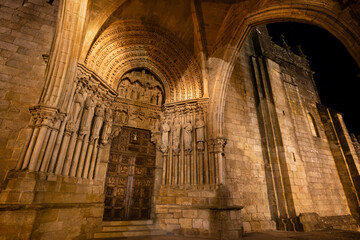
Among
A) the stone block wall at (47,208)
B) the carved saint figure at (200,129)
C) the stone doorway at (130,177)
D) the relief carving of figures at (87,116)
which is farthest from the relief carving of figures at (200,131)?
the stone block wall at (47,208)

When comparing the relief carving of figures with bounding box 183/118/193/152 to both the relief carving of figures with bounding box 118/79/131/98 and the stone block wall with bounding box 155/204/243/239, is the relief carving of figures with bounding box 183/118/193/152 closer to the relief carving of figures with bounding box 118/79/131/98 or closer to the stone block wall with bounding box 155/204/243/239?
the stone block wall with bounding box 155/204/243/239

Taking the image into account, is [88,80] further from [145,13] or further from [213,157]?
[213,157]

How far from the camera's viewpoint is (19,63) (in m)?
4.19

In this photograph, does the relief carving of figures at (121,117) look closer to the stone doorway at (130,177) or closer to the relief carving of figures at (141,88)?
the stone doorway at (130,177)

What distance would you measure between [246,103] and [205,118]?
290 cm

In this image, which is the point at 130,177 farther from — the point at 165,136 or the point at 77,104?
the point at 77,104

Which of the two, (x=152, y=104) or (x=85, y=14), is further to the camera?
(x=152, y=104)

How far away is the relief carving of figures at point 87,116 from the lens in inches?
174

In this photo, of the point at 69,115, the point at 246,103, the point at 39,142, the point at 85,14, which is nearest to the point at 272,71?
the point at 246,103

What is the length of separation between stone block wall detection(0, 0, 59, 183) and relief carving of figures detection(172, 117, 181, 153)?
370cm

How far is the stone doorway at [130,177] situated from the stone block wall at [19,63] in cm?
227

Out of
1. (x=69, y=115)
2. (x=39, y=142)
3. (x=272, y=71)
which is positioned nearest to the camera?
(x=39, y=142)

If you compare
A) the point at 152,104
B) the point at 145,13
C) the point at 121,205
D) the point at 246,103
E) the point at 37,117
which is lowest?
the point at 121,205

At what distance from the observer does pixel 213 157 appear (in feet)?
17.7
